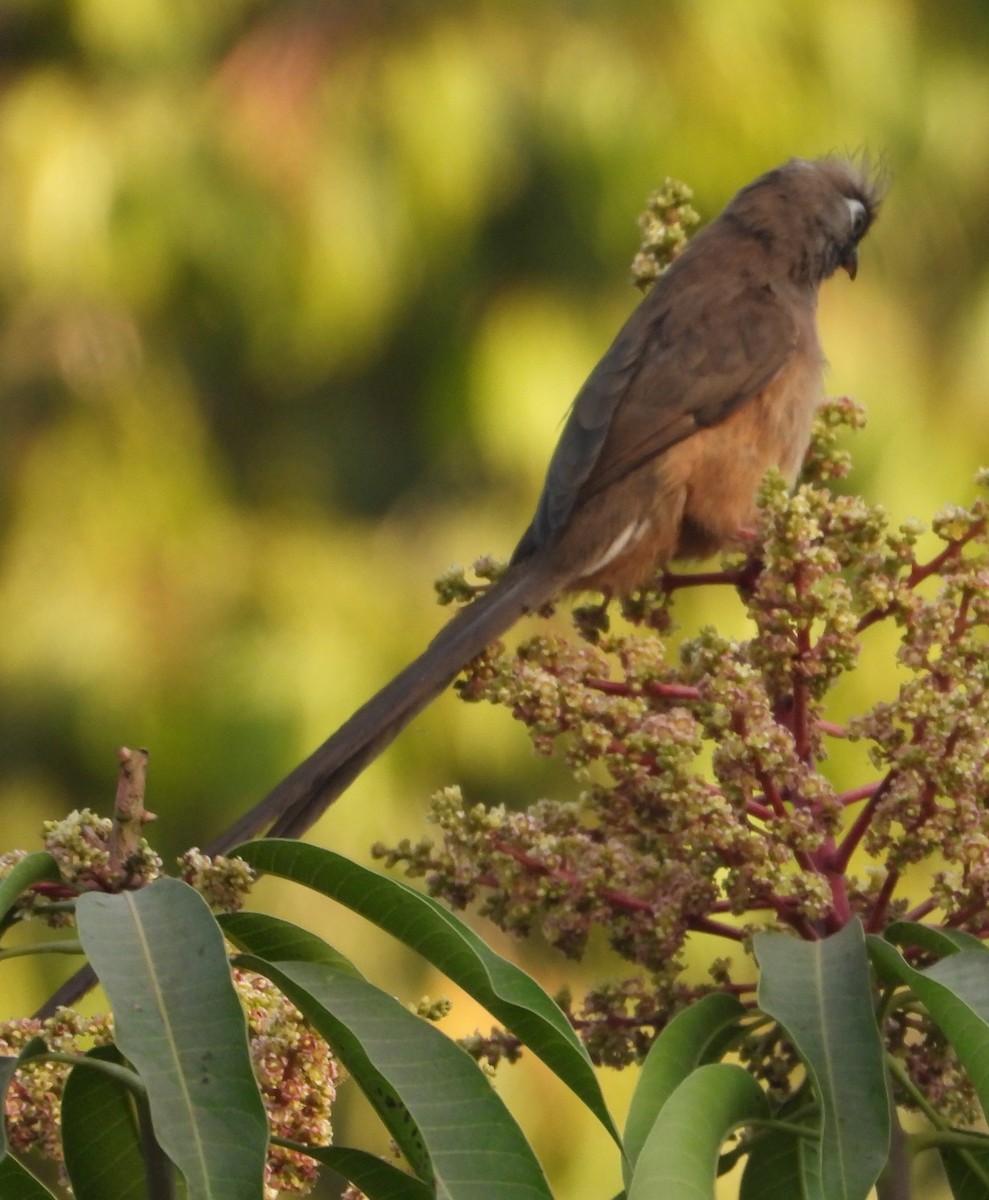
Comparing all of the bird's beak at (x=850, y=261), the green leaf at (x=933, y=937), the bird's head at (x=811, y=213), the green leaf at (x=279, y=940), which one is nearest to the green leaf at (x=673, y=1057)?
the green leaf at (x=933, y=937)

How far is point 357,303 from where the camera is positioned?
27.8ft

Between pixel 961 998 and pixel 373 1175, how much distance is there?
578mm

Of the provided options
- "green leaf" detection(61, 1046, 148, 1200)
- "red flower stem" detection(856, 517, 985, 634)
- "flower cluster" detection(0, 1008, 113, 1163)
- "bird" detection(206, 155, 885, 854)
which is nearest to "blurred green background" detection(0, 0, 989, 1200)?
"bird" detection(206, 155, 885, 854)

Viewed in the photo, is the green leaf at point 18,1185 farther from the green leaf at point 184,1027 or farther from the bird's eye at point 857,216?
the bird's eye at point 857,216

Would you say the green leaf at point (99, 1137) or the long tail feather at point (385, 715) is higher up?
the long tail feather at point (385, 715)

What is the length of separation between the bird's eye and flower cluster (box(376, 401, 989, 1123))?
2447 mm

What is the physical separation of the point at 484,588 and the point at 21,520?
20.2 feet

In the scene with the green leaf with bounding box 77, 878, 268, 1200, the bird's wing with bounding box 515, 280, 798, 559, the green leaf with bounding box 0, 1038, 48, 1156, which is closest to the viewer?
the green leaf with bounding box 77, 878, 268, 1200

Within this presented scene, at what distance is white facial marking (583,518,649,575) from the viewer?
11.7 ft

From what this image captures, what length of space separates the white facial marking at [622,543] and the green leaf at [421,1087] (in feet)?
6.26

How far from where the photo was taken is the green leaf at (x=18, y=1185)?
1.73m

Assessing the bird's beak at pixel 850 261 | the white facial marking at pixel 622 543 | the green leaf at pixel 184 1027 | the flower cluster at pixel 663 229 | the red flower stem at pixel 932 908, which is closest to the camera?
the green leaf at pixel 184 1027

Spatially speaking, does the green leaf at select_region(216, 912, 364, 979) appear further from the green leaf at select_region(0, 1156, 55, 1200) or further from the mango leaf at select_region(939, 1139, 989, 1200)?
the mango leaf at select_region(939, 1139, 989, 1200)

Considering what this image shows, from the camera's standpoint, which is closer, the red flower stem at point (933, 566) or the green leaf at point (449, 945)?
the green leaf at point (449, 945)
